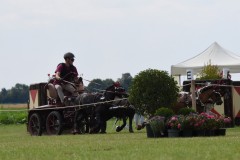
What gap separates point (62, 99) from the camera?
23.8 meters

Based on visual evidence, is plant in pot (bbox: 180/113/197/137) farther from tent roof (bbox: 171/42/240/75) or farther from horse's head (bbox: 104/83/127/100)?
tent roof (bbox: 171/42/240/75)

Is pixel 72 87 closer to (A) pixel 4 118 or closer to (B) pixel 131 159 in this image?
(B) pixel 131 159

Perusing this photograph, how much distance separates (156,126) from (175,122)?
482mm

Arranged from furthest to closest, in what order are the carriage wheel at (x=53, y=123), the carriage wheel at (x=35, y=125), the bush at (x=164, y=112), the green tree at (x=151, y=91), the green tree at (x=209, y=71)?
the green tree at (x=209, y=71) < the carriage wheel at (x=35, y=125) < the carriage wheel at (x=53, y=123) < the green tree at (x=151, y=91) < the bush at (x=164, y=112)

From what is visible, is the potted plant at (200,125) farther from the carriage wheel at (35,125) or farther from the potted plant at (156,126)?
the carriage wheel at (35,125)

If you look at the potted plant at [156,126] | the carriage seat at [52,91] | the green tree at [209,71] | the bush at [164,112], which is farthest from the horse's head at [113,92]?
the green tree at [209,71]

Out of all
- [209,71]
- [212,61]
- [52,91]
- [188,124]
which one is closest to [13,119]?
[212,61]

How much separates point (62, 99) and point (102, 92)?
1.16 meters

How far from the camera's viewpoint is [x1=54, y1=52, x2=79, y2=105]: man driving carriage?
2355 cm

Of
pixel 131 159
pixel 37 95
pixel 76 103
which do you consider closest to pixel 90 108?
pixel 76 103

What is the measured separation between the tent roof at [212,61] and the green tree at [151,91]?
14.0 metres

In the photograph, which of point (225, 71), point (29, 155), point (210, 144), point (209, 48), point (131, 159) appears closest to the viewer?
point (131, 159)

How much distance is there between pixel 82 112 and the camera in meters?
23.7

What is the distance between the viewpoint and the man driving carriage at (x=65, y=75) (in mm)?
23547
